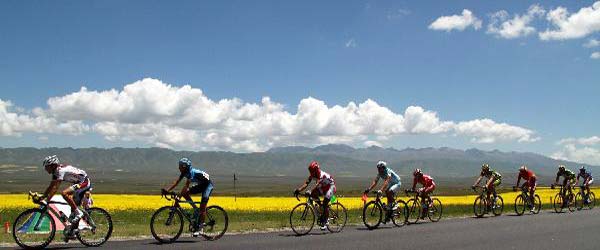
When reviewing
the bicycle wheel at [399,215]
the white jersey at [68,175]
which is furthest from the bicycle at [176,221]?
the bicycle wheel at [399,215]

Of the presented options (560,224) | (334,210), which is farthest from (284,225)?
(560,224)

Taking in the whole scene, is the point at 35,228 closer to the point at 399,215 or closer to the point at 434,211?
the point at 399,215

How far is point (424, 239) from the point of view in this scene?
15.1 metres

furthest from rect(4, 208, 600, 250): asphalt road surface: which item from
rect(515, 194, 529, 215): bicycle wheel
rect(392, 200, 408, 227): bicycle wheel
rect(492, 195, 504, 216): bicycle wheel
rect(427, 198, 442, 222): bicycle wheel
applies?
rect(515, 194, 529, 215): bicycle wheel

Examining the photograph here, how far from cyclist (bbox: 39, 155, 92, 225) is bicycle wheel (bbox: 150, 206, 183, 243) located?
186 cm

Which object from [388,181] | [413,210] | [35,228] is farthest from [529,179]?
[35,228]

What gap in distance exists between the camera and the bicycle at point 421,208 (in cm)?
2092

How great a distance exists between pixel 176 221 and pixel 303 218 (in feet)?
12.8

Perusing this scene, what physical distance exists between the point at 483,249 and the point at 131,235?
375 inches

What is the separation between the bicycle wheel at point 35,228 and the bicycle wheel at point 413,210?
1270 centimetres

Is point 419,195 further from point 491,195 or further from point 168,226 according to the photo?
point 168,226

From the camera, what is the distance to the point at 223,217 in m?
15.1

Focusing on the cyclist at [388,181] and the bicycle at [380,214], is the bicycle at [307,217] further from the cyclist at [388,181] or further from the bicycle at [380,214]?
the cyclist at [388,181]

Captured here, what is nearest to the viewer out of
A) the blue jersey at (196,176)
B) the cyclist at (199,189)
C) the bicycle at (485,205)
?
the blue jersey at (196,176)
